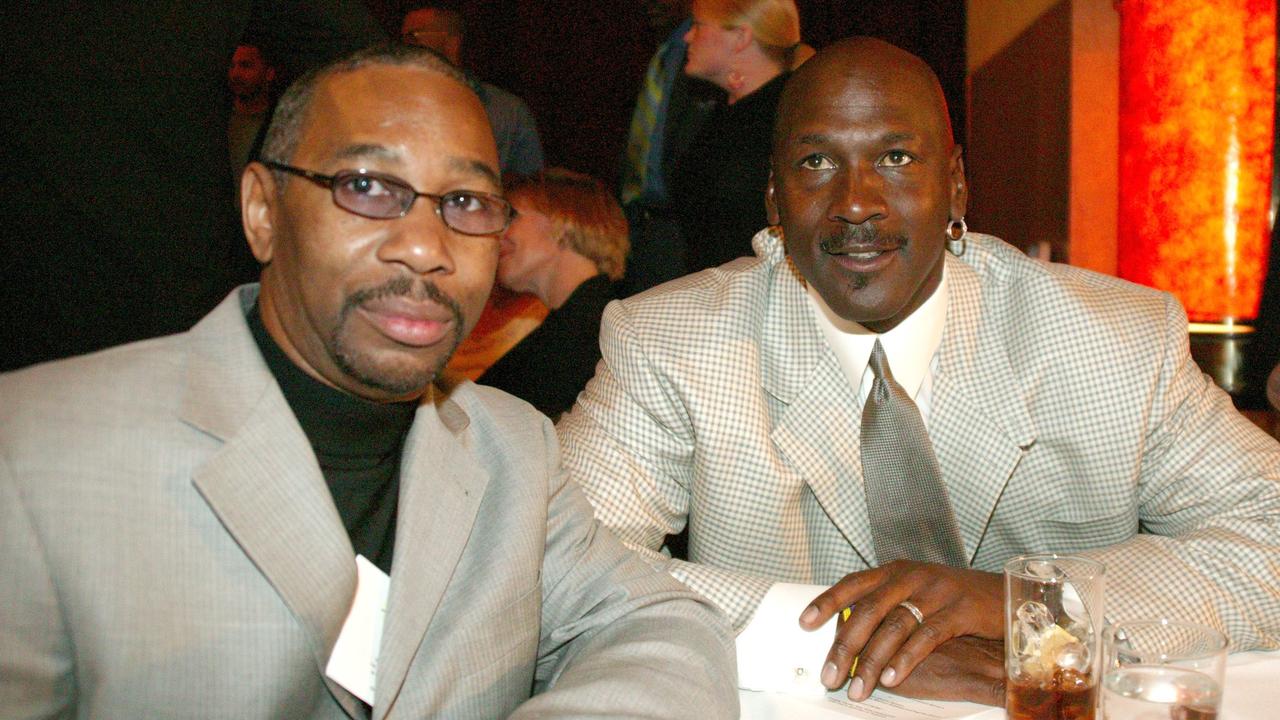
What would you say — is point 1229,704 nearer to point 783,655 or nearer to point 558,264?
point 783,655

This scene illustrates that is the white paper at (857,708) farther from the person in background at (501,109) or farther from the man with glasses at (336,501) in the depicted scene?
the person in background at (501,109)

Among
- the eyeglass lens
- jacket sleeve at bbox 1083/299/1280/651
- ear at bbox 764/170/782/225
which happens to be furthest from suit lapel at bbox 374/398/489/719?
jacket sleeve at bbox 1083/299/1280/651

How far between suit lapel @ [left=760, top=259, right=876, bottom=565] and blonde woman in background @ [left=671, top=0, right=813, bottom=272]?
147 centimetres

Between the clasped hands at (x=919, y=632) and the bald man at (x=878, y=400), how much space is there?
26cm

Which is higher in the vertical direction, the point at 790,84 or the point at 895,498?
the point at 790,84

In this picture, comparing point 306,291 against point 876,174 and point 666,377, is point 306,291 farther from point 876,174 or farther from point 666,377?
point 876,174

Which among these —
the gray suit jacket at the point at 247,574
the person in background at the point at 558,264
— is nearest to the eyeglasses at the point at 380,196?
the gray suit jacket at the point at 247,574

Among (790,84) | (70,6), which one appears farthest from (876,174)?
(70,6)

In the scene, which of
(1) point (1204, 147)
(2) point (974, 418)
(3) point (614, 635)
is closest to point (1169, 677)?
(3) point (614, 635)

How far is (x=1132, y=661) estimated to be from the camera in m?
1.31

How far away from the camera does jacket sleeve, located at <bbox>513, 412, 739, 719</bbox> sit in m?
1.29

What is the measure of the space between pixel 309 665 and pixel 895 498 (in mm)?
1133

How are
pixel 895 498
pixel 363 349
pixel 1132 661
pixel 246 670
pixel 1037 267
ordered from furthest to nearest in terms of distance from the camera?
pixel 1037 267 → pixel 895 498 → pixel 363 349 → pixel 1132 661 → pixel 246 670

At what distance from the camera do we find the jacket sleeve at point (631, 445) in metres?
1.97
